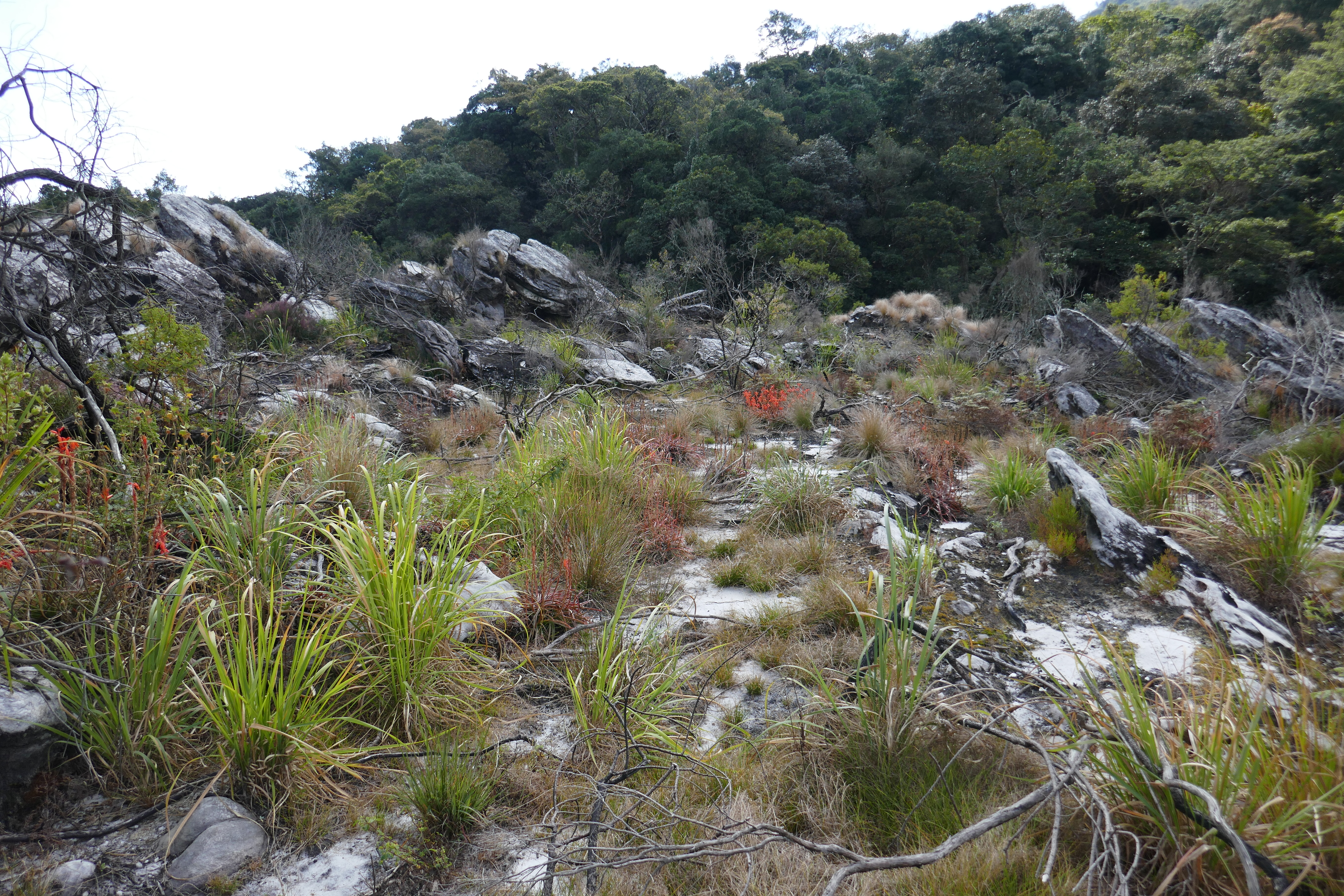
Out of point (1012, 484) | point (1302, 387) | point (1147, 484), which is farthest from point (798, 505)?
point (1302, 387)

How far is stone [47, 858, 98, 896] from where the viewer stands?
1.54 metres

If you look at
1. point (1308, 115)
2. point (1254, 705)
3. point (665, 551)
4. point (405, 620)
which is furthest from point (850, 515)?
point (1308, 115)

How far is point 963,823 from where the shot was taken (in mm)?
1649

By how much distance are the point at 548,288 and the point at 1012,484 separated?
12.8 m

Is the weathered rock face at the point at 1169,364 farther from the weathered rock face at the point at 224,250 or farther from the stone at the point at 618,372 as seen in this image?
the weathered rock face at the point at 224,250

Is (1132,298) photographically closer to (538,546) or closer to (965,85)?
(538,546)

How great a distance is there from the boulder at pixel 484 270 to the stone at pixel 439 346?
4.29m

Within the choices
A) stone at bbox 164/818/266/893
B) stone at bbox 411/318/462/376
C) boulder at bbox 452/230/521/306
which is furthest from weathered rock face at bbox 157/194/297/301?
stone at bbox 164/818/266/893

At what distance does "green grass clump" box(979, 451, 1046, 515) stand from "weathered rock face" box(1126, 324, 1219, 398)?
4123 mm

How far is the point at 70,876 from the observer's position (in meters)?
1.57

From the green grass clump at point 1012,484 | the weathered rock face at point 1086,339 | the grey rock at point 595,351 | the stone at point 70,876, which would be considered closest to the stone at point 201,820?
the stone at point 70,876

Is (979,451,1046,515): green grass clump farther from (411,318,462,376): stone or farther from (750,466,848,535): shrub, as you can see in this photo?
(411,318,462,376): stone

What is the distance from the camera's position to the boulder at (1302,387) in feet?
18.4

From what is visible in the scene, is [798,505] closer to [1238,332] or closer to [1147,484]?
[1147,484]
